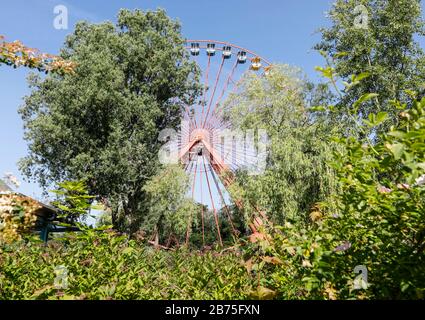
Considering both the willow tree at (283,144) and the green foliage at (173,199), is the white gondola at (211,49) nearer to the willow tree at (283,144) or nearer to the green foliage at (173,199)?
the willow tree at (283,144)

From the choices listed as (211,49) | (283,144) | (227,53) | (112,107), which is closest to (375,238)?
(283,144)

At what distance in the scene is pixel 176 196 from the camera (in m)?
18.4

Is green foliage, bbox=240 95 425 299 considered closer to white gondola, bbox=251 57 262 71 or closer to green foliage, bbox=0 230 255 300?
green foliage, bbox=0 230 255 300

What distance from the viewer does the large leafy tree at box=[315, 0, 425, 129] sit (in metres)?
14.5

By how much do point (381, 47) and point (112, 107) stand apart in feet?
40.0

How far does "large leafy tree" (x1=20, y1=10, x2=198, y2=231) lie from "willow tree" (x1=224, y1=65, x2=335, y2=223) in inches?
233

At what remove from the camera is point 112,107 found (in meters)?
19.3

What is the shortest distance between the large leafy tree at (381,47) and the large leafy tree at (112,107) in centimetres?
913

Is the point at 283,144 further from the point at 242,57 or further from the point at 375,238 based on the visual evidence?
the point at 375,238

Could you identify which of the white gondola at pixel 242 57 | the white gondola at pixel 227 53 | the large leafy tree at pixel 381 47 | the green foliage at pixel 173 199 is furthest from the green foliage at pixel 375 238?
the white gondola at pixel 227 53

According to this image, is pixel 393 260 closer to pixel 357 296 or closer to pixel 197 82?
pixel 357 296

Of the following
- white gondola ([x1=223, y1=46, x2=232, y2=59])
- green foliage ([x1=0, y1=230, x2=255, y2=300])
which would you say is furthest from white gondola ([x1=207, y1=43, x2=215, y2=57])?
green foliage ([x1=0, y1=230, x2=255, y2=300])

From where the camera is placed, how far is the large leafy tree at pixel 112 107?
1847cm
